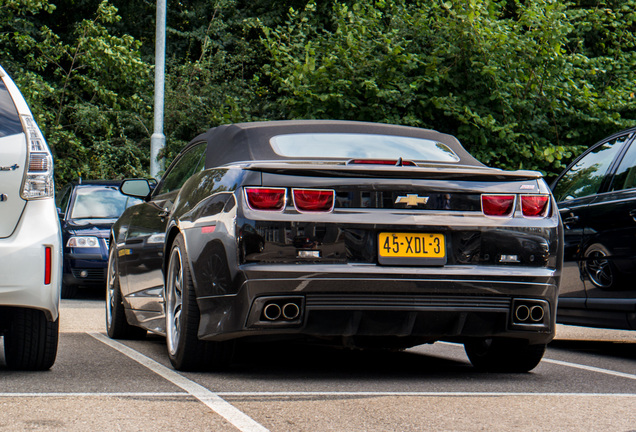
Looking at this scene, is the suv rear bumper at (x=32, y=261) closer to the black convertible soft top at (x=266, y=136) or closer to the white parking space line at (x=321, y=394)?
the white parking space line at (x=321, y=394)

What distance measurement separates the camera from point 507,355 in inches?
237

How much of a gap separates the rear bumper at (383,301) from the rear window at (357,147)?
1061 mm

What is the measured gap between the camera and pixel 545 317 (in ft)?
17.6

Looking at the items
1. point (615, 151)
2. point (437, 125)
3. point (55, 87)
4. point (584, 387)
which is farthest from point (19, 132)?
point (55, 87)

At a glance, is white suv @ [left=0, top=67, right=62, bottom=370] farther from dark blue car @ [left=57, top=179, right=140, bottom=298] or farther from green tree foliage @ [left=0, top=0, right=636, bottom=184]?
green tree foliage @ [left=0, top=0, right=636, bottom=184]

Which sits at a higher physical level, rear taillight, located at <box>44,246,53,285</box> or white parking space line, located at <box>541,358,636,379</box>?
rear taillight, located at <box>44,246,53,285</box>

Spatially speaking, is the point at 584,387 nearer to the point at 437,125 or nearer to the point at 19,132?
the point at 19,132

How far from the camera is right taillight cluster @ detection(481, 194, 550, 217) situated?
210 inches

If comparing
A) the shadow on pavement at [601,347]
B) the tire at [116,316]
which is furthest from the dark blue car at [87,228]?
the shadow on pavement at [601,347]

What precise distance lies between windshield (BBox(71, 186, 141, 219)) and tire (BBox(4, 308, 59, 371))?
878cm

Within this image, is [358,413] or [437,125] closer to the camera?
[358,413]

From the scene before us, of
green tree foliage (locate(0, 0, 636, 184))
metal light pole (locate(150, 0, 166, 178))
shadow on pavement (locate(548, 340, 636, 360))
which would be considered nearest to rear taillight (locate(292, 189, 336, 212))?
shadow on pavement (locate(548, 340, 636, 360))

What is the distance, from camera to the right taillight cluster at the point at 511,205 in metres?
5.34

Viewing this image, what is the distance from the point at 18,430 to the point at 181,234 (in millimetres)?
2034
